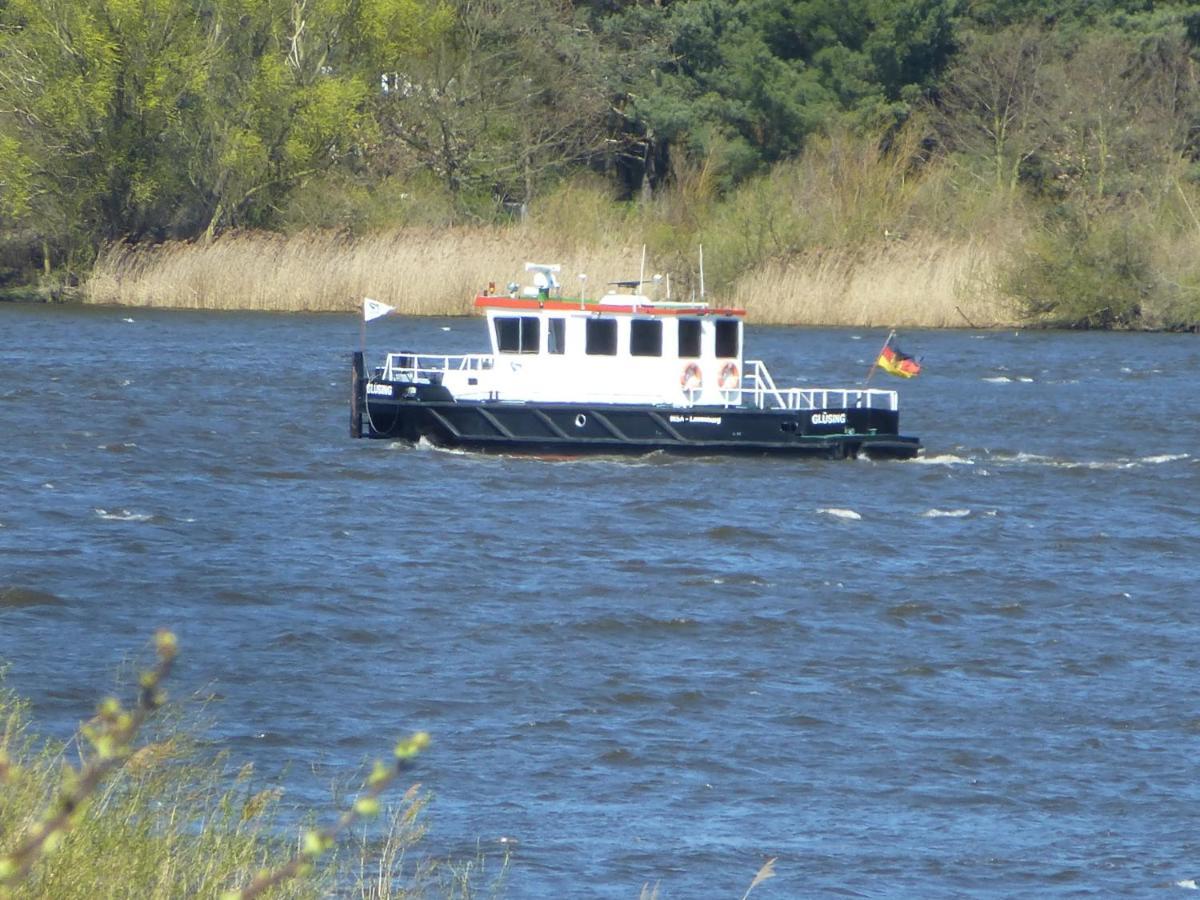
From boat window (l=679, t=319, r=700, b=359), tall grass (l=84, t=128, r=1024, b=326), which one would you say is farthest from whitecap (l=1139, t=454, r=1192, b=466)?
tall grass (l=84, t=128, r=1024, b=326)

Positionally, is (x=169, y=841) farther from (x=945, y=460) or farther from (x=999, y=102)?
(x=999, y=102)

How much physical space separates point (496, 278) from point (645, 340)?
22.6m

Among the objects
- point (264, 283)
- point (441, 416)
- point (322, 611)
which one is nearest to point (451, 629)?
point (322, 611)

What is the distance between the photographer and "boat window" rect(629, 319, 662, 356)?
24766 millimetres

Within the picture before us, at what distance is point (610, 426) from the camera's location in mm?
24641

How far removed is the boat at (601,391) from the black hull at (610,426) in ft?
0.04

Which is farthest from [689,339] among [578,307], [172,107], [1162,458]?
[172,107]

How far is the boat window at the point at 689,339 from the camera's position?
2473 cm

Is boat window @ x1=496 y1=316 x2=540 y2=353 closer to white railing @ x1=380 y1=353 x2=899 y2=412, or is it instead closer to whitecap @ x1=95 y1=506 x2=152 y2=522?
white railing @ x1=380 y1=353 x2=899 y2=412

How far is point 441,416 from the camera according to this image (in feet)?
81.5

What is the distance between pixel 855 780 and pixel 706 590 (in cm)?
582

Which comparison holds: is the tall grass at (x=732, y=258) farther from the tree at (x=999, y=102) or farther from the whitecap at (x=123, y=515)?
the whitecap at (x=123, y=515)

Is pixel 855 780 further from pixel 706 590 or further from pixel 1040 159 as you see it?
pixel 1040 159

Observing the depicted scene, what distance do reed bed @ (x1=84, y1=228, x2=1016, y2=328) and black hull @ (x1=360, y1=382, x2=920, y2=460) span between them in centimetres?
2003
